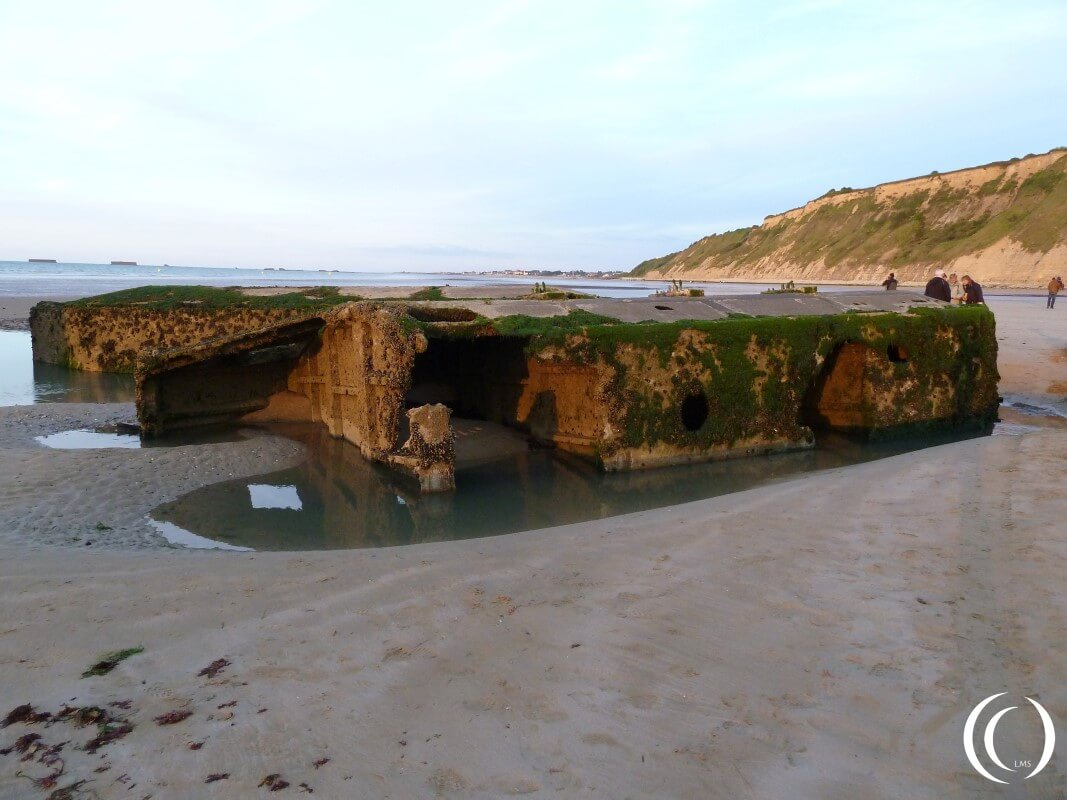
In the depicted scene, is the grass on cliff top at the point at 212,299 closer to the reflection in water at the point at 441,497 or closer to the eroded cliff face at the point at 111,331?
the eroded cliff face at the point at 111,331

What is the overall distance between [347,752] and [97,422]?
11.1m

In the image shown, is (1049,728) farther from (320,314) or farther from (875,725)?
(320,314)

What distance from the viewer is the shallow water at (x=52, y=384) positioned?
14.5m

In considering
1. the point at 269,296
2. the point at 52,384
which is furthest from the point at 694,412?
the point at 52,384

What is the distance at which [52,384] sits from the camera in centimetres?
1634

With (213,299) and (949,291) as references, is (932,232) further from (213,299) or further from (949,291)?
(213,299)

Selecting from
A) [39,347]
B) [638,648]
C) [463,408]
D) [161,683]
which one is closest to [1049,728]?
[638,648]

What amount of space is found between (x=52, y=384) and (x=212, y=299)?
3927mm

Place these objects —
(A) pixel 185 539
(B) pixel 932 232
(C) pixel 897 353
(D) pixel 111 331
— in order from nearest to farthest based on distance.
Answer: (A) pixel 185 539 → (C) pixel 897 353 → (D) pixel 111 331 → (B) pixel 932 232

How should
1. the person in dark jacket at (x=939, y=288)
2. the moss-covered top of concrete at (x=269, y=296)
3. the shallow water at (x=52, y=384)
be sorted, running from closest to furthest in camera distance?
the shallow water at (x=52, y=384) < the moss-covered top of concrete at (x=269, y=296) < the person in dark jacket at (x=939, y=288)

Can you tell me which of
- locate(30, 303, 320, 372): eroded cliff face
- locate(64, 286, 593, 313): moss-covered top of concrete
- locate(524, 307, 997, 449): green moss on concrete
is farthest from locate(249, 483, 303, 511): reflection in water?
locate(30, 303, 320, 372): eroded cliff face

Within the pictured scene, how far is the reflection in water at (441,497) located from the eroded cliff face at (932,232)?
148 ft

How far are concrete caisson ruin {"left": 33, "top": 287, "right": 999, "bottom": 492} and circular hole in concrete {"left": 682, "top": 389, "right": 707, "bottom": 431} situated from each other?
3 centimetres

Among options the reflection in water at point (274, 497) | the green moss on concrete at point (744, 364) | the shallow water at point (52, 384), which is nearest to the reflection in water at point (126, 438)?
the reflection in water at point (274, 497)
